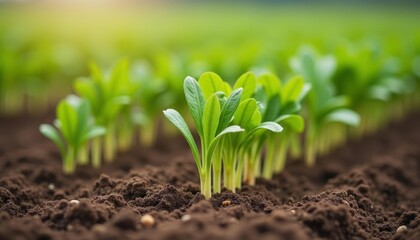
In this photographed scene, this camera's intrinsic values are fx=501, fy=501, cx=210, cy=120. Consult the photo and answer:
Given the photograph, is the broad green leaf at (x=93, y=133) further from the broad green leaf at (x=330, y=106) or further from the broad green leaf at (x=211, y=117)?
the broad green leaf at (x=330, y=106)

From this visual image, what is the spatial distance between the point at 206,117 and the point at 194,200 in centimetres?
45

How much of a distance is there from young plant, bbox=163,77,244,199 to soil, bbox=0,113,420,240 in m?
0.23

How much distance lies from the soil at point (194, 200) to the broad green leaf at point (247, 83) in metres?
0.58

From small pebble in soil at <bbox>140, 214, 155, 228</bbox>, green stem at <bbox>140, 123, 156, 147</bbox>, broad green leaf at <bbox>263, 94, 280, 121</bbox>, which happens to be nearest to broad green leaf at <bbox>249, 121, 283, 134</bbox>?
broad green leaf at <bbox>263, 94, 280, 121</bbox>

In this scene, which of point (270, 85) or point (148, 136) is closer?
point (270, 85)

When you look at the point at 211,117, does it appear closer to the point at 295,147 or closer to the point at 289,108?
the point at 289,108

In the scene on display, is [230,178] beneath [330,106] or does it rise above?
beneath

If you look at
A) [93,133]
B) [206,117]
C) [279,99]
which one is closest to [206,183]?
[206,117]

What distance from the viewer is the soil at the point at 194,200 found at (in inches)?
88.4

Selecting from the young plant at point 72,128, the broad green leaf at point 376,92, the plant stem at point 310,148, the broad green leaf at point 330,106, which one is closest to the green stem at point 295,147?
the plant stem at point 310,148

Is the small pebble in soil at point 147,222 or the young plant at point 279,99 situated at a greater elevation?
the young plant at point 279,99

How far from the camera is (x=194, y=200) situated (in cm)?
271

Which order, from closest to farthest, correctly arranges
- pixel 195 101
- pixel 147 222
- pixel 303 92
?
1. pixel 147 222
2. pixel 195 101
3. pixel 303 92

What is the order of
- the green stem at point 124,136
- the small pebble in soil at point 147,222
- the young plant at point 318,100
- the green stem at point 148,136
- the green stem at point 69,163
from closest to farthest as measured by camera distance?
the small pebble in soil at point 147,222, the green stem at point 69,163, the young plant at point 318,100, the green stem at point 124,136, the green stem at point 148,136
